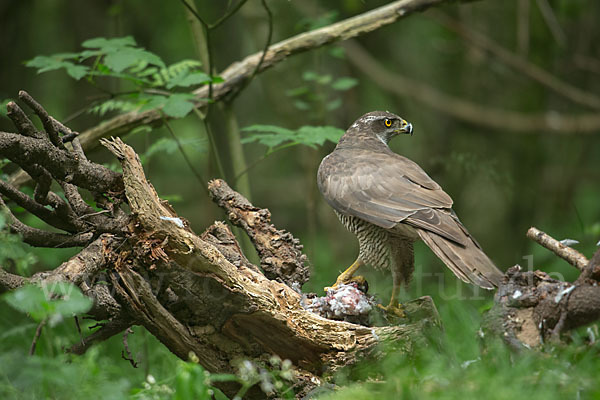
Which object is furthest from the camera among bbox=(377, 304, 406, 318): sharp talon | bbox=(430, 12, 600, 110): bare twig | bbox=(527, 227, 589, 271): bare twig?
bbox=(430, 12, 600, 110): bare twig

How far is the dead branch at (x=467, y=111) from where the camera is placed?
8.98m

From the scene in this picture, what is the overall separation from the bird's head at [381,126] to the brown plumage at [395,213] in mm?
357

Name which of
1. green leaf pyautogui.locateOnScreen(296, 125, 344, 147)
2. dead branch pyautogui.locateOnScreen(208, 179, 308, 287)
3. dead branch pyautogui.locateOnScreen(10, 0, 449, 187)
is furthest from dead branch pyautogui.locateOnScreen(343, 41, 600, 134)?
dead branch pyautogui.locateOnScreen(208, 179, 308, 287)

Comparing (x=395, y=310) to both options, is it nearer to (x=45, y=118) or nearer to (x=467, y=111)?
(x=45, y=118)

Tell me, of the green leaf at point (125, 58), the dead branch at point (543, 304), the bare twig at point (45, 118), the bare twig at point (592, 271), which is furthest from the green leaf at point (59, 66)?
the bare twig at point (592, 271)

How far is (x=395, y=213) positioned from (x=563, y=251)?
38.4 inches

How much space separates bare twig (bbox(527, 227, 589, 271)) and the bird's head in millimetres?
1839

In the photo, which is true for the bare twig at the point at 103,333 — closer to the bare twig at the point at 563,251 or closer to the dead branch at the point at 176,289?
the dead branch at the point at 176,289

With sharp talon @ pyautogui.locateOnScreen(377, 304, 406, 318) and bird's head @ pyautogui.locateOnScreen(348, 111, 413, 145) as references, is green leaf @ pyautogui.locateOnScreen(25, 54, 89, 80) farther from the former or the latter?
sharp talon @ pyautogui.locateOnScreen(377, 304, 406, 318)

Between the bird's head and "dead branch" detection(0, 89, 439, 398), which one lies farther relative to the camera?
the bird's head

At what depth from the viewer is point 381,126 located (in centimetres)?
498

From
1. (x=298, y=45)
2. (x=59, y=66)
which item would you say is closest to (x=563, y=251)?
(x=298, y=45)

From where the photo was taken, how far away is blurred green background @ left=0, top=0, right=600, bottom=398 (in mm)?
6742

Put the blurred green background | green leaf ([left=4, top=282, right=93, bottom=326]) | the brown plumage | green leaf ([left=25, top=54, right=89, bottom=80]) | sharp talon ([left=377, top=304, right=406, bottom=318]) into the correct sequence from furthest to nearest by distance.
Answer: the blurred green background < green leaf ([left=25, top=54, right=89, bottom=80]) < sharp talon ([left=377, top=304, right=406, bottom=318]) < the brown plumage < green leaf ([left=4, top=282, right=93, bottom=326])
